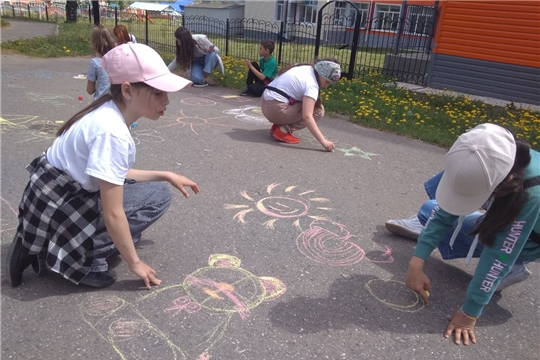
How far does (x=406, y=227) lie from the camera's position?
2.89 metres

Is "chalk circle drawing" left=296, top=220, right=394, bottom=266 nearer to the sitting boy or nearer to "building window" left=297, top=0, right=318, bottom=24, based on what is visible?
the sitting boy

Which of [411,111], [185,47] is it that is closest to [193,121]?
[185,47]

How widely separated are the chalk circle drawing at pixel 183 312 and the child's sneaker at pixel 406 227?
976mm

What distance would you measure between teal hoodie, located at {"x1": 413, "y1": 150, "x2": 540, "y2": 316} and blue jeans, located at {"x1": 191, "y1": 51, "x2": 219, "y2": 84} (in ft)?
20.7

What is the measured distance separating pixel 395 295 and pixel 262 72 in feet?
18.4

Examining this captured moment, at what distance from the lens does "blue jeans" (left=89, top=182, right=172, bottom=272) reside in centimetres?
214

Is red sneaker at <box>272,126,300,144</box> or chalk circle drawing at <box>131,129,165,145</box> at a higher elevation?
red sneaker at <box>272,126,300,144</box>

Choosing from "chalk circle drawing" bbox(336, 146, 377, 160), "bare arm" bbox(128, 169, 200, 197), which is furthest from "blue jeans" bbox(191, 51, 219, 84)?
"bare arm" bbox(128, 169, 200, 197)

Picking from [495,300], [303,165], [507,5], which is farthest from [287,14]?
[495,300]

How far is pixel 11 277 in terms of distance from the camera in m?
2.12

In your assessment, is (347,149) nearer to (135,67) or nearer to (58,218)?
(135,67)

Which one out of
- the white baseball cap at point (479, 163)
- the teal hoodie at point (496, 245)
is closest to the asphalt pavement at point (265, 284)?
the teal hoodie at point (496, 245)

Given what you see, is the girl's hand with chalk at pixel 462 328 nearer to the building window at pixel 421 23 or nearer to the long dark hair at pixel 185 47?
the long dark hair at pixel 185 47

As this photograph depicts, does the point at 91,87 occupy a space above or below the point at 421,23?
below
